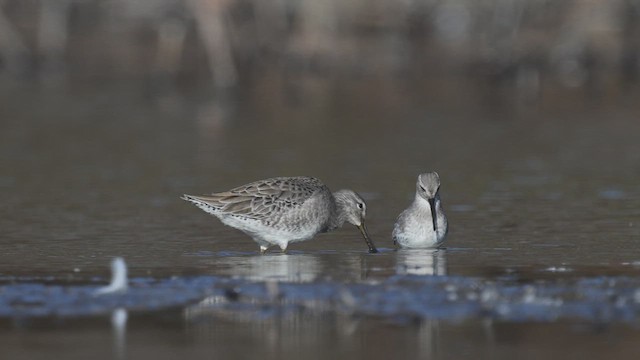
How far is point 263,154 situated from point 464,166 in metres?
2.83

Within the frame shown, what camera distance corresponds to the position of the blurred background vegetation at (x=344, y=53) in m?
27.3

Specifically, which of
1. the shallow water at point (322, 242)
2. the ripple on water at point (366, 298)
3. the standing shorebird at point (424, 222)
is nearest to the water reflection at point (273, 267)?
the shallow water at point (322, 242)

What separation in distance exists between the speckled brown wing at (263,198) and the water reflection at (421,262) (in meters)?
1.08

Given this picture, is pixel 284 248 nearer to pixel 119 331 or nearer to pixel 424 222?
pixel 424 222

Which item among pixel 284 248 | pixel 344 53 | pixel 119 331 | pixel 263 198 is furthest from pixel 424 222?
pixel 344 53

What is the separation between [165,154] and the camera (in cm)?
2072

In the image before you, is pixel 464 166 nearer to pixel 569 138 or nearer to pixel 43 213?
pixel 569 138

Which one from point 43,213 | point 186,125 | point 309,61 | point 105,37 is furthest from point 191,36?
point 43,213

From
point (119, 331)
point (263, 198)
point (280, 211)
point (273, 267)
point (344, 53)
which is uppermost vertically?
point (344, 53)

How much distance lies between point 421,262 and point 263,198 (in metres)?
1.85

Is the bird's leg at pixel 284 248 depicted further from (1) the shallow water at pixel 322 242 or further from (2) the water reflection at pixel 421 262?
(2) the water reflection at pixel 421 262

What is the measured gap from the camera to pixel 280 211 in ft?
45.4

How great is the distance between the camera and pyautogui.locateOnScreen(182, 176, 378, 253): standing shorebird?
13.8 m

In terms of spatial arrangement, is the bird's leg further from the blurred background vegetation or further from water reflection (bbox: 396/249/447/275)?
the blurred background vegetation
